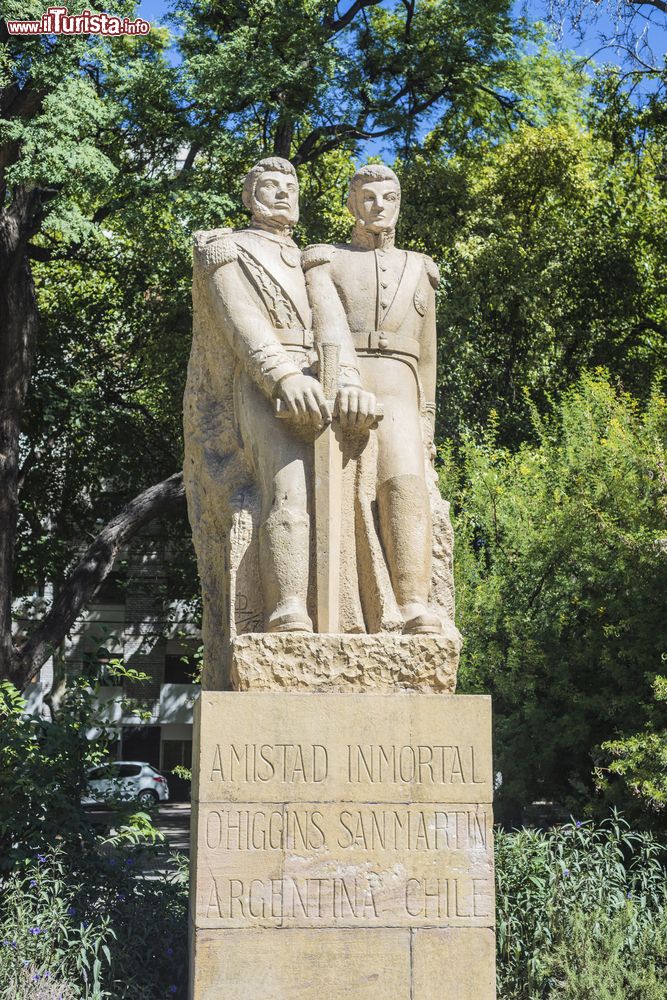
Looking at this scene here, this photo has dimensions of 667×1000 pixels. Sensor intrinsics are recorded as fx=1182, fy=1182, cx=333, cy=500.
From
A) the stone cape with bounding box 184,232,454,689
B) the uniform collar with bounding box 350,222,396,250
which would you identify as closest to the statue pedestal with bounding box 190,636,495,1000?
the stone cape with bounding box 184,232,454,689

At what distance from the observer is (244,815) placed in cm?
542

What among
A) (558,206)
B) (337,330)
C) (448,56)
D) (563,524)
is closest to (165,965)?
(337,330)

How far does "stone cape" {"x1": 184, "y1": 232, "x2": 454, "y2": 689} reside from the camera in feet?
20.1

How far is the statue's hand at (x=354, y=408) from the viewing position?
6055 mm

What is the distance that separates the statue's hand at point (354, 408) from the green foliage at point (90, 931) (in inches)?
115

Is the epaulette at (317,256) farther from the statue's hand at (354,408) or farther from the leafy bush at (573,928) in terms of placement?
the leafy bush at (573,928)

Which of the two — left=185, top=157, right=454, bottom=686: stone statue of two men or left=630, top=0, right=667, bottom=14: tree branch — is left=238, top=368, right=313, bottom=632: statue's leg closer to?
left=185, top=157, right=454, bottom=686: stone statue of two men

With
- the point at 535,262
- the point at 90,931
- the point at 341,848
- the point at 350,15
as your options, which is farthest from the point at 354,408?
the point at 535,262

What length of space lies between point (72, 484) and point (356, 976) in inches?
584

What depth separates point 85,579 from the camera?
15.4 m

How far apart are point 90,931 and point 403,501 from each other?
287 cm

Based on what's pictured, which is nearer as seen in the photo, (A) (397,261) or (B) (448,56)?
(A) (397,261)

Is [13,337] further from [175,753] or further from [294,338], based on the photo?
[175,753]

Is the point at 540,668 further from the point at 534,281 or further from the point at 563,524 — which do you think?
the point at 534,281
